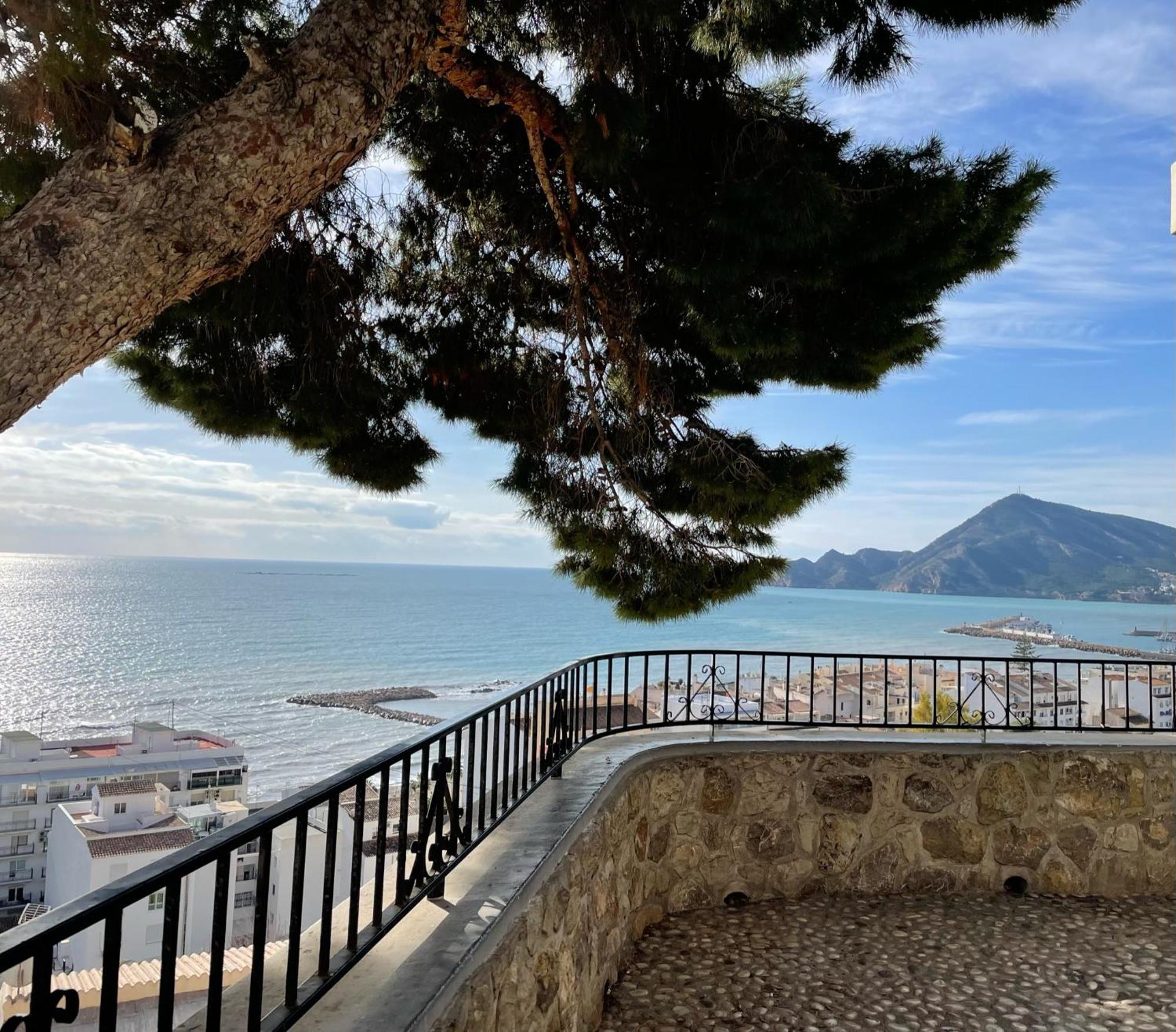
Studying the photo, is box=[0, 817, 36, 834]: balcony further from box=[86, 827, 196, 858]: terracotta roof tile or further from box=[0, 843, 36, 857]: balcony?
box=[86, 827, 196, 858]: terracotta roof tile

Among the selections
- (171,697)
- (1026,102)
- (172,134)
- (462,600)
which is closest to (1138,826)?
(1026,102)

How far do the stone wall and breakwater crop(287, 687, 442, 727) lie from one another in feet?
61.4

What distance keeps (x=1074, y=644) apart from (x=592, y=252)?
1213 centimetres

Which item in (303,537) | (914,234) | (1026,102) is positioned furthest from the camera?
(303,537)

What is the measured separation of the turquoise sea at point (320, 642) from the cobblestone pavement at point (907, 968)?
164 centimetres

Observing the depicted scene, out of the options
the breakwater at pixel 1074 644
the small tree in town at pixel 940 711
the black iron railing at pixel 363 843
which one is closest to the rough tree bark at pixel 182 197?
the black iron railing at pixel 363 843

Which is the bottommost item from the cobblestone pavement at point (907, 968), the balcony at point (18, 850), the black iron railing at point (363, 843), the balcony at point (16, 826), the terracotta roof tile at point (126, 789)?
the balcony at point (18, 850)

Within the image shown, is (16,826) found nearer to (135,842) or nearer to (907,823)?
(135,842)

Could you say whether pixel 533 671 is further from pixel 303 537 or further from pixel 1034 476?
pixel 1034 476

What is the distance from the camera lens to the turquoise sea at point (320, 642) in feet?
78.7

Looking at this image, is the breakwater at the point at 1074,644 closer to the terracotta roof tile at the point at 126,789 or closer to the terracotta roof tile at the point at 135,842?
the terracotta roof tile at the point at 135,842

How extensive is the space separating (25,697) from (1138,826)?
3408 cm

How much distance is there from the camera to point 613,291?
4.20 m

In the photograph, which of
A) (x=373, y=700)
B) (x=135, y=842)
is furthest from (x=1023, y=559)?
(x=135, y=842)
